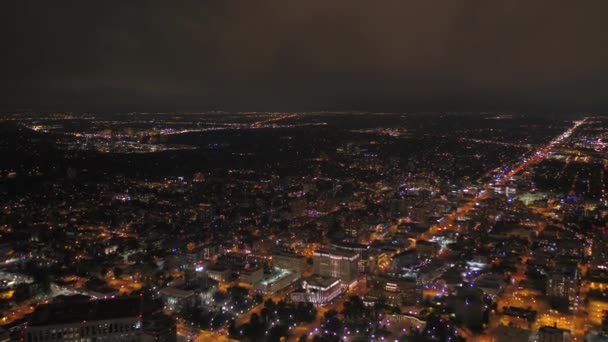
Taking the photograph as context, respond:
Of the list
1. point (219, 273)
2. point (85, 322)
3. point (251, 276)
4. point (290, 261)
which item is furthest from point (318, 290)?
point (85, 322)

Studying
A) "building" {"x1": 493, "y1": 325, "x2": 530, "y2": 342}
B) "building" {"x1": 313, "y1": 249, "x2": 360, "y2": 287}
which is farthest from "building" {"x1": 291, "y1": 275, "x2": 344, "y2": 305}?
"building" {"x1": 493, "y1": 325, "x2": 530, "y2": 342}

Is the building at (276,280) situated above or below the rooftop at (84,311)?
below

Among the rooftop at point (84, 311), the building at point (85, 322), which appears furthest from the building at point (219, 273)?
the building at point (85, 322)

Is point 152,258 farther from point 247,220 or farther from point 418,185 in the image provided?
point 418,185

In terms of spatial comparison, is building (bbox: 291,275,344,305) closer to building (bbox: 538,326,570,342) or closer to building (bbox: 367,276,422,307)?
building (bbox: 367,276,422,307)

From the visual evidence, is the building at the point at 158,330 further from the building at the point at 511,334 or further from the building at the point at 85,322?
the building at the point at 511,334

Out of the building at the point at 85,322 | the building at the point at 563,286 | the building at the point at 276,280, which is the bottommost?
the building at the point at 276,280

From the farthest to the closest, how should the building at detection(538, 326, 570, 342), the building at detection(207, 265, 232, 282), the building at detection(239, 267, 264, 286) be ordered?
A: the building at detection(207, 265, 232, 282) < the building at detection(239, 267, 264, 286) < the building at detection(538, 326, 570, 342)

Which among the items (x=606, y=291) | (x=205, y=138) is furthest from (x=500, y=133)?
(x=606, y=291)
